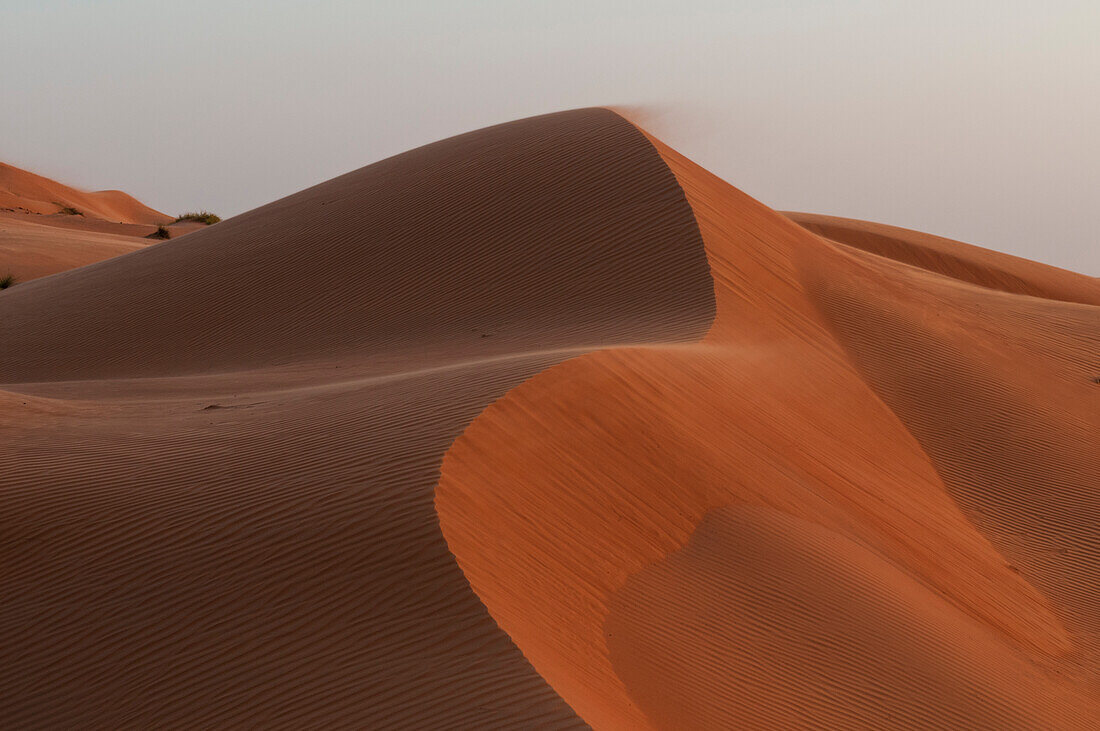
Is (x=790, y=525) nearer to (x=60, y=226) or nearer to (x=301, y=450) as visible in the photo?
(x=301, y=450)

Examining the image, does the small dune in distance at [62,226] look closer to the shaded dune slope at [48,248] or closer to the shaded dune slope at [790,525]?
the shaded dune slope at [48,248]

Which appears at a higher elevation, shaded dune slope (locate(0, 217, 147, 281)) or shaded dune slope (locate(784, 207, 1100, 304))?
shaded dune slope (locate(0, 217, 147, 281))

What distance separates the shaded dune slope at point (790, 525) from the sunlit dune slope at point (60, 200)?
1741 inches

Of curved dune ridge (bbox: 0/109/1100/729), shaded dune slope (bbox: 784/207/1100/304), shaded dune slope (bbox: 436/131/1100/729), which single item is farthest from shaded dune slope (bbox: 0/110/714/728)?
shaded dune slope (bbox: 784/207/1100/304)

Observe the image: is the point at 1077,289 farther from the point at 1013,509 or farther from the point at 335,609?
the point at 335,609

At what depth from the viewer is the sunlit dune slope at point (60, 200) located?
52.7 m

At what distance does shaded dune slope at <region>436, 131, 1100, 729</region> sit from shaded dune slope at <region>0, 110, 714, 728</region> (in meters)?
0.47

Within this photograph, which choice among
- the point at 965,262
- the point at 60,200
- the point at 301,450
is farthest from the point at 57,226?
the point at 301,450

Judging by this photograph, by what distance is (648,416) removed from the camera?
987cm

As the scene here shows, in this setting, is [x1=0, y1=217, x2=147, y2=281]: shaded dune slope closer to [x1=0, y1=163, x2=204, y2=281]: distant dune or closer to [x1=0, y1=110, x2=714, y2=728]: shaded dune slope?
[x1=0, y1=163, x2=204, y2=281]: distant dune

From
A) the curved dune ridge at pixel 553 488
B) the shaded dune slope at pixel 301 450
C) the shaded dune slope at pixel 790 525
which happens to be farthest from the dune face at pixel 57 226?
the shaded dune slope at pixel 790 525

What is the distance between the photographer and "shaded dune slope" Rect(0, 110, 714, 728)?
19.6 feet

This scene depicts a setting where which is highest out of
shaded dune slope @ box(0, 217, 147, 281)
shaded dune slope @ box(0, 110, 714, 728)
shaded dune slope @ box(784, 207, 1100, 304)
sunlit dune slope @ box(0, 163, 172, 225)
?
shaded dune slope @ box(0, 110, 714, 728)

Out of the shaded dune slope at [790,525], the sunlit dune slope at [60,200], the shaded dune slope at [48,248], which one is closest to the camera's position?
the shaded dune slope at [790,525]
